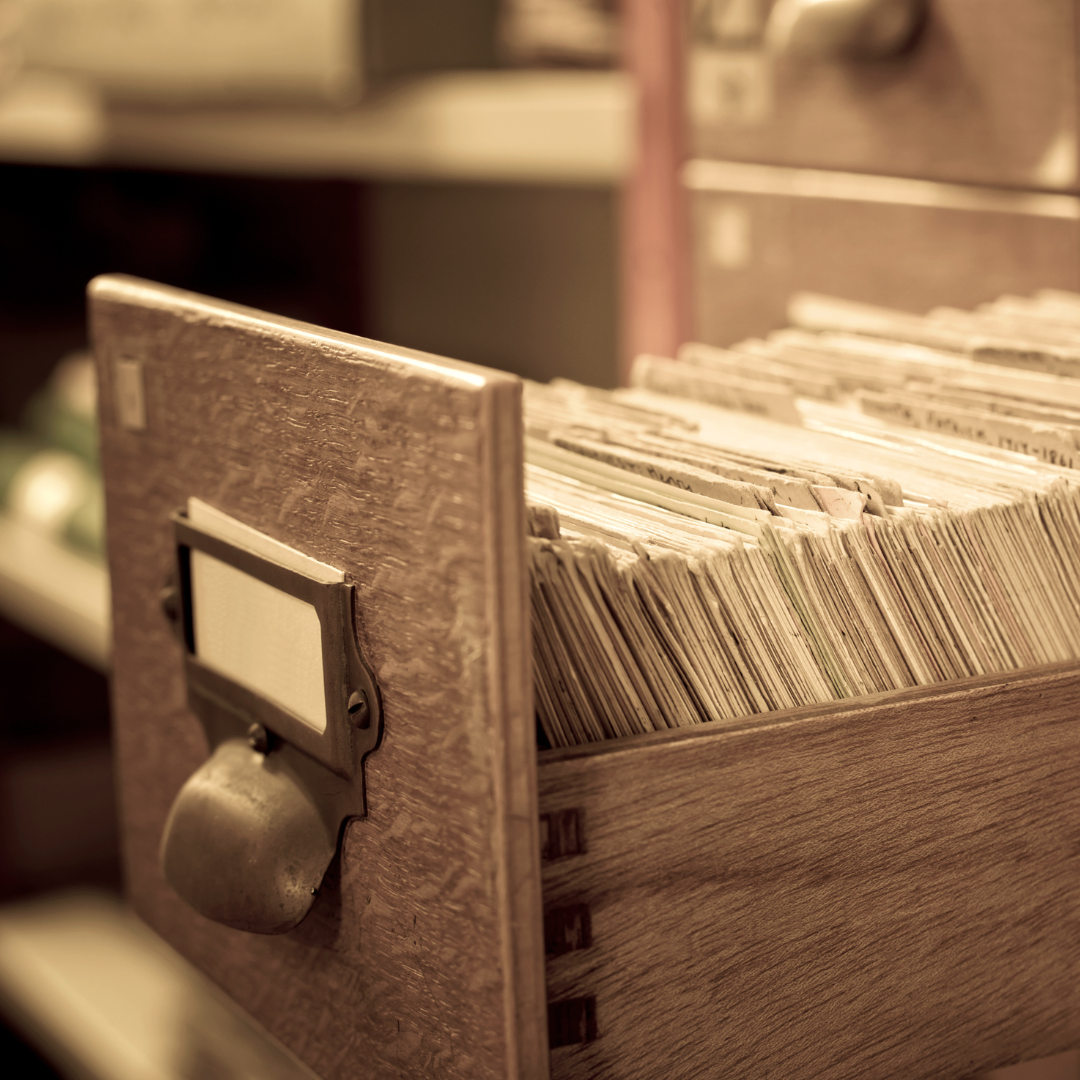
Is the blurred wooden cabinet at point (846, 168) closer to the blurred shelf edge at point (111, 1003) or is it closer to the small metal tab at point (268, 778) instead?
the small metal tab at point (268, 778)

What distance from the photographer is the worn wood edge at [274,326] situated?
1.47 ft

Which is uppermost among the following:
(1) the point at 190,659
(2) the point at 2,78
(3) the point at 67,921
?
(2) the point at 2,78

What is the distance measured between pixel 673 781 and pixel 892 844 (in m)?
0.09

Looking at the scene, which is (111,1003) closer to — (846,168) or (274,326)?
(846,168)

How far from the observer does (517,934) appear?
47 centimetres

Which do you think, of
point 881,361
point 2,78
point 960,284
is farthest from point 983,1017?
point 2,78

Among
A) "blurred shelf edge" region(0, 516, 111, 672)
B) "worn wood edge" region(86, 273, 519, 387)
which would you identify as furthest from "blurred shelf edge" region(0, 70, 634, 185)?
"worn wood edge" region(86, 273, 519, 387)

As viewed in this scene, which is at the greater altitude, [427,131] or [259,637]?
[427,131]

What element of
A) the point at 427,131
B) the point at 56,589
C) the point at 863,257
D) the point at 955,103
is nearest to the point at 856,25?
the point at 955,103

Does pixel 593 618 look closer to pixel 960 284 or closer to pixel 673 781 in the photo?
pixel 673 781

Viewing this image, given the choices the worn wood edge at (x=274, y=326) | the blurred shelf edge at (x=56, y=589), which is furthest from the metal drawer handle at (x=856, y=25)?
the blurred shelf edge at (x=56, y=589)

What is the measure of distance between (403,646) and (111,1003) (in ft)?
Result: 5.29

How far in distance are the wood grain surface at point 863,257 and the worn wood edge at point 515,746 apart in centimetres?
59

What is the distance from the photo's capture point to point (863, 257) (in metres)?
1.06
